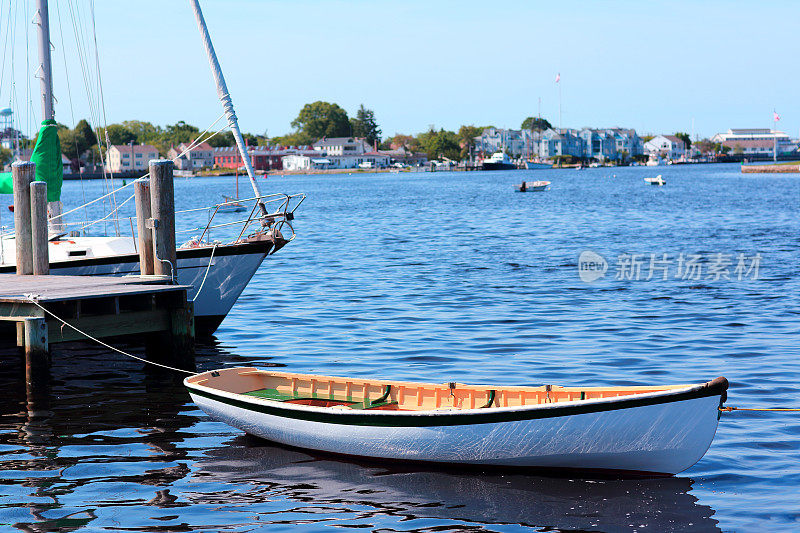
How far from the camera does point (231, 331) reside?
904 inches

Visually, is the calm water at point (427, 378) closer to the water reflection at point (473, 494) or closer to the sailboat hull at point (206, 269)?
the water reflection at point (473, 494)

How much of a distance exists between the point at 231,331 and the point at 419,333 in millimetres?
4776

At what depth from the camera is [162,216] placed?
694 inches

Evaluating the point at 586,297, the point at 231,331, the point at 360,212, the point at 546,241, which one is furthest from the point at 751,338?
the point at 360,212

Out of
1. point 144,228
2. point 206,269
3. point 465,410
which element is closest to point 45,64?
point 206,269

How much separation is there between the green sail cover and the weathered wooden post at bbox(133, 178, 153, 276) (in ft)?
15.1

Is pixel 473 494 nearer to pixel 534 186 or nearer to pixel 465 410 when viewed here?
pixel 465 410

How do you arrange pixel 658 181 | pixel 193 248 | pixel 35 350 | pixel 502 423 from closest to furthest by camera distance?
pixel 502 423 → pixel 35 350 → pixel 193 248 → pixel 658 181

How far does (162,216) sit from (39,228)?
286 centimetres

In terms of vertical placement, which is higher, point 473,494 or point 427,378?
point 427,378

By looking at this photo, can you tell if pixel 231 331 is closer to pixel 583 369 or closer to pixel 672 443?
pixel 583 369

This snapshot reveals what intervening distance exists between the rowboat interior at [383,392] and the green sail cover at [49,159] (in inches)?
392

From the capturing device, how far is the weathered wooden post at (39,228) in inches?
725

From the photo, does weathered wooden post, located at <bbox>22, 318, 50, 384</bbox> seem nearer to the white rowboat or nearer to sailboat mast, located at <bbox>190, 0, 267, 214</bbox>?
sailboat mast, located at <bbox>190, 0, 267, 214</bbox>
